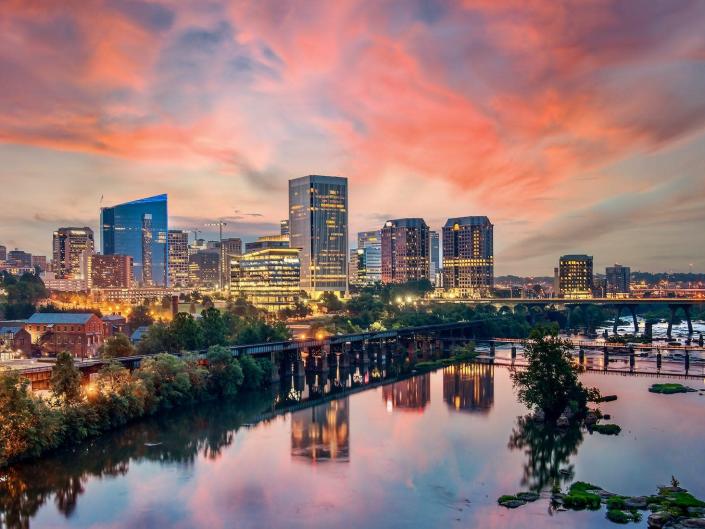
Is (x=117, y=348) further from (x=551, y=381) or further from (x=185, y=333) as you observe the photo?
(x=551, y=381)

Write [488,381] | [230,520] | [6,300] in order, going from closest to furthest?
[230,520]
[488,381]
[6,300]

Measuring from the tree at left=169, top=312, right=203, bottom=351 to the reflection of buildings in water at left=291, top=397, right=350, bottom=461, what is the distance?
20491 mm

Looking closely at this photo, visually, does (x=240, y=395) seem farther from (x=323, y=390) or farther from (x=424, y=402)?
(x=424, y=402)

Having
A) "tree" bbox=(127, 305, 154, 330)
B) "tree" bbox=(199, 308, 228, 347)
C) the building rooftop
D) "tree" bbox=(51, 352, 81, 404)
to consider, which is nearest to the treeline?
"tree" bbox=(51, 352, 81, 404)

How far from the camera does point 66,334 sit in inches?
4048

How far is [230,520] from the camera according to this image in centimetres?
4097

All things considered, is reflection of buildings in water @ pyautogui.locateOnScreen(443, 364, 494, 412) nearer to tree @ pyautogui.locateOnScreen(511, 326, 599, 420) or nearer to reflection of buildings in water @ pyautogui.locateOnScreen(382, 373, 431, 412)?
reflection of buildings in water @ pyautogui.locateOnScreen(382, 373, 431, 412)

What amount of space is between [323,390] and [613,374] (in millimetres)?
42951

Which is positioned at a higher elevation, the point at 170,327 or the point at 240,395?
the point at 170,327

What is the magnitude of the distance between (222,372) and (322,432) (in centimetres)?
1982

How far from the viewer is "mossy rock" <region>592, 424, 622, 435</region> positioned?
61050 mm

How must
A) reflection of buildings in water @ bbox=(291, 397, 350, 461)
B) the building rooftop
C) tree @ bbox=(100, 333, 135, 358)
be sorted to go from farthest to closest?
the building rooftop → tree @ bbox=(100, 333, 135, 358) → reflection of buildings in water @ bbox=(291, 397, 350, 461)

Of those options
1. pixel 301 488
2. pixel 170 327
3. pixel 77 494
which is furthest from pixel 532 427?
pixel 170 327

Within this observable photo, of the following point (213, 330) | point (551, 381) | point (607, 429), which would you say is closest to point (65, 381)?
point (213, 330)
